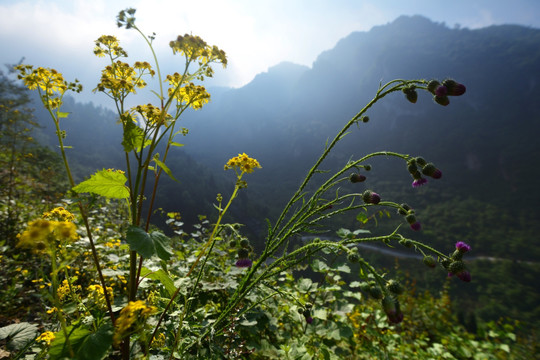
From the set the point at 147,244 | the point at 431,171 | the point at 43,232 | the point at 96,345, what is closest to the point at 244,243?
the point at 147,244

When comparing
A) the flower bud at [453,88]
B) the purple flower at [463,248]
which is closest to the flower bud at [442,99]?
the flower bud at [453,88]

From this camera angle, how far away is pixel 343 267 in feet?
7.02

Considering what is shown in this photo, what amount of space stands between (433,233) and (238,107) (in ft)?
494

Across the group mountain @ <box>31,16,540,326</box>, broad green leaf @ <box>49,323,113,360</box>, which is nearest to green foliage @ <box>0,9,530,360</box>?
broad green leaf @ <box>49,323,113,360</box>

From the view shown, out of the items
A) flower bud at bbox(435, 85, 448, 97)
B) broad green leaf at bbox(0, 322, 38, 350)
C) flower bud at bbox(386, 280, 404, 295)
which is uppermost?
flower bud at bbox(435, 85, 448, 97)

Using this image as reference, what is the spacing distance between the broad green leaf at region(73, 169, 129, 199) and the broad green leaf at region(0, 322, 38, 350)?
1.01 m

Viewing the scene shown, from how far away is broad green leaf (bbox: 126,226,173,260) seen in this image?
87cm

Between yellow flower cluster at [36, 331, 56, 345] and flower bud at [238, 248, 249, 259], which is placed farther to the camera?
flower bud at [238, 248, 249, 259]

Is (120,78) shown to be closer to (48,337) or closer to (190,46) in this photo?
(190,46)

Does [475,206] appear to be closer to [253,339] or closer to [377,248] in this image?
[377,248]

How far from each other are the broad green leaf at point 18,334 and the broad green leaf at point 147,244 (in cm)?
107

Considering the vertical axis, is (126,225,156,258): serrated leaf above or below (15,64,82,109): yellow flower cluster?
below

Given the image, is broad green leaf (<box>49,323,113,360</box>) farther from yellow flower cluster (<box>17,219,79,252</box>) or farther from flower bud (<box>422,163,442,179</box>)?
flower bud (<box>422,163,442,179</box>)

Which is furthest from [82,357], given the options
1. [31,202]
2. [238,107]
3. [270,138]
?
[238,107]
